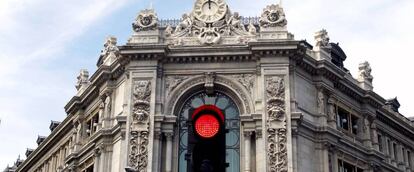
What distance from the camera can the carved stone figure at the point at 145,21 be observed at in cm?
4256

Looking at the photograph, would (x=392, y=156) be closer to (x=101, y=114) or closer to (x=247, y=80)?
(x=247, y=80)

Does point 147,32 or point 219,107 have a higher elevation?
point 147,32

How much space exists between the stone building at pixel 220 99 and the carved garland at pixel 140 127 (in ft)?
0.20

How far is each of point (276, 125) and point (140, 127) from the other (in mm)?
8173

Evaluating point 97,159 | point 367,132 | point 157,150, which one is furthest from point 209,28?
point 367,132

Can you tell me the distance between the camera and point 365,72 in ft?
165

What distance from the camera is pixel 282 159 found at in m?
38.9

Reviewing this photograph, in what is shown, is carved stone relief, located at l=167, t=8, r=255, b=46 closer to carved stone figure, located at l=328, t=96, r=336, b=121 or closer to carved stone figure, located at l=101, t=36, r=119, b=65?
carved stone figure, located at l=101, t=36, r=119, b=65

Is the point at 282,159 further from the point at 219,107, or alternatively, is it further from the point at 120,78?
the point at 120,78

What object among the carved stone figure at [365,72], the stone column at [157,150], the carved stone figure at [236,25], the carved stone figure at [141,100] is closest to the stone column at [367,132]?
the carved stone figure at [365,72]

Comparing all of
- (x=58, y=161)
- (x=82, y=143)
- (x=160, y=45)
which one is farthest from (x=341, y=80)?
(x=58, y=161)

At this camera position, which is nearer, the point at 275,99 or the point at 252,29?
the point at 275,99

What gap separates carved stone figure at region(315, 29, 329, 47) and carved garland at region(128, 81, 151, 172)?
12.5 m

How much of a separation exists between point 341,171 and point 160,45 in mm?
14709
